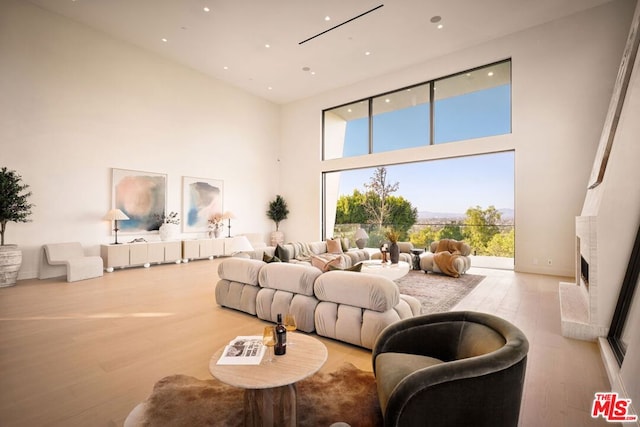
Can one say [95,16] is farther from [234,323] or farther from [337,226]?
[337,226]

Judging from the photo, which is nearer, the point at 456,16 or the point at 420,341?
the point at 420,341

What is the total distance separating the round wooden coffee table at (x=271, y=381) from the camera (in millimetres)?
1492

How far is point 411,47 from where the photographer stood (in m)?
7.24

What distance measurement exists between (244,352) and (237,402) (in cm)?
51

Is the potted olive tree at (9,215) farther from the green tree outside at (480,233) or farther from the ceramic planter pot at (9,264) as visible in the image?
the green tree outside at (480,233)

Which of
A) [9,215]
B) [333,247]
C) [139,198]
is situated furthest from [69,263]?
[333,247]

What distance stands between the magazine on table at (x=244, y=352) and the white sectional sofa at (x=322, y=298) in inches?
44.8

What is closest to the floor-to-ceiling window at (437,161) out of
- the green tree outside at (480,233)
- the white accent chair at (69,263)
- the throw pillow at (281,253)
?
the green tree outside at (480,233)

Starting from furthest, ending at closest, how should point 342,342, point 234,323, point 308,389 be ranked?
point 234,323 → point 342,342 → point 308,389

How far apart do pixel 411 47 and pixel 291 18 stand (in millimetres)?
2988

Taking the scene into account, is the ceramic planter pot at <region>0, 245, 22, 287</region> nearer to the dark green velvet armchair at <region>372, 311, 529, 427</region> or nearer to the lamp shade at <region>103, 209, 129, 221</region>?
the lamp shade at <region>103, 209, 129, 221</region>

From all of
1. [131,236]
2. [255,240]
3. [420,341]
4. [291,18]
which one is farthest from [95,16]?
[420,341]

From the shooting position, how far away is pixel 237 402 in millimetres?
2004

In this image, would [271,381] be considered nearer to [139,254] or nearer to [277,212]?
[139,254]
